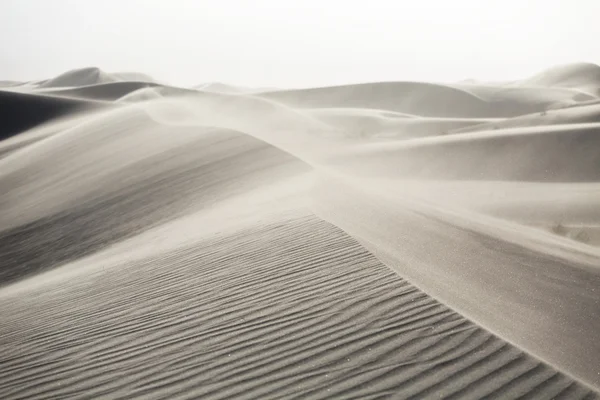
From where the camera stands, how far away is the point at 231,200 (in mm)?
7723

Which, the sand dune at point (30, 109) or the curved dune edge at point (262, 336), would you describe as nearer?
the curved dune edge at point (262, 336)

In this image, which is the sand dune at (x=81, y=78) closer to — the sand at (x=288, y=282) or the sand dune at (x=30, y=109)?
the sand dune at (x=30, y=109)

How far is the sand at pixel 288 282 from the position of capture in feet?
9.76

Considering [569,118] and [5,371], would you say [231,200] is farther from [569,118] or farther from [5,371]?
[569,118]

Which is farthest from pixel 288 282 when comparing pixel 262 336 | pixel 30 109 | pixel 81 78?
pixel 81 78

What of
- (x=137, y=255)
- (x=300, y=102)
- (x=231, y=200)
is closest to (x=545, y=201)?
(x=231, y=200)

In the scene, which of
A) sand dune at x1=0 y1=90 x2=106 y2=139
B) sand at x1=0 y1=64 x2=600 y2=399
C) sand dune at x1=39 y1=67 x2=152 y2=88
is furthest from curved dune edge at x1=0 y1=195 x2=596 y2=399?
sand dune at x1=39 y1=67 x2=152 y2=88

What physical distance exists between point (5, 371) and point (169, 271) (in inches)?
59.3

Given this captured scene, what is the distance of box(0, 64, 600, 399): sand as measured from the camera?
2.97 metres

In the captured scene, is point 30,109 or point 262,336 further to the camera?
point 30,109

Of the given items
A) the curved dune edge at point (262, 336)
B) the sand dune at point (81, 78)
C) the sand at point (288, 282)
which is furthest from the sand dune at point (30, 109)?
the sand dune at point (81, 78)

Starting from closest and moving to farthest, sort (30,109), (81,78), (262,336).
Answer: (262,336) → (30,109) → (81,78)

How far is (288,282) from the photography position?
4000mm

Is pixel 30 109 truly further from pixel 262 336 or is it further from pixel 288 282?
pixel 262 336
